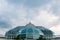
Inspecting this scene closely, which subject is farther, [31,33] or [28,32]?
[28,32]

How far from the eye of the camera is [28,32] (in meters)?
126

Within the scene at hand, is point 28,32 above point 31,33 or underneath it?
above

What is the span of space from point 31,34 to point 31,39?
318 centimetres

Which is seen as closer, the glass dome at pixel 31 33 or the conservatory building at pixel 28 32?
the glass dome at pixel 31 33

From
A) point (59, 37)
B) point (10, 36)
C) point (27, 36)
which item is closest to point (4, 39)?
point (10, 36)

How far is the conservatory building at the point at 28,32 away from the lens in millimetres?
125250

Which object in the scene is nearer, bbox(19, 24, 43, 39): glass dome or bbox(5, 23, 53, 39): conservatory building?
bbox(19, 24, 43, 39): glass dome

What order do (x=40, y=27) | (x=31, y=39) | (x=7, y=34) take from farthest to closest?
(x=40, y=27), (x=7, y=34), (x=31, y=39)

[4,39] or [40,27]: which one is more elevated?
[40,27]

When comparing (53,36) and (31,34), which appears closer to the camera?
(31,34)

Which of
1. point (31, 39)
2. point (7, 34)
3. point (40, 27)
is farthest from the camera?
point (40, 27)

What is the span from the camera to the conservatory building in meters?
125

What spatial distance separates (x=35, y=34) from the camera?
126m

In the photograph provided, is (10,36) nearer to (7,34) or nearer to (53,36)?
(7,34)
